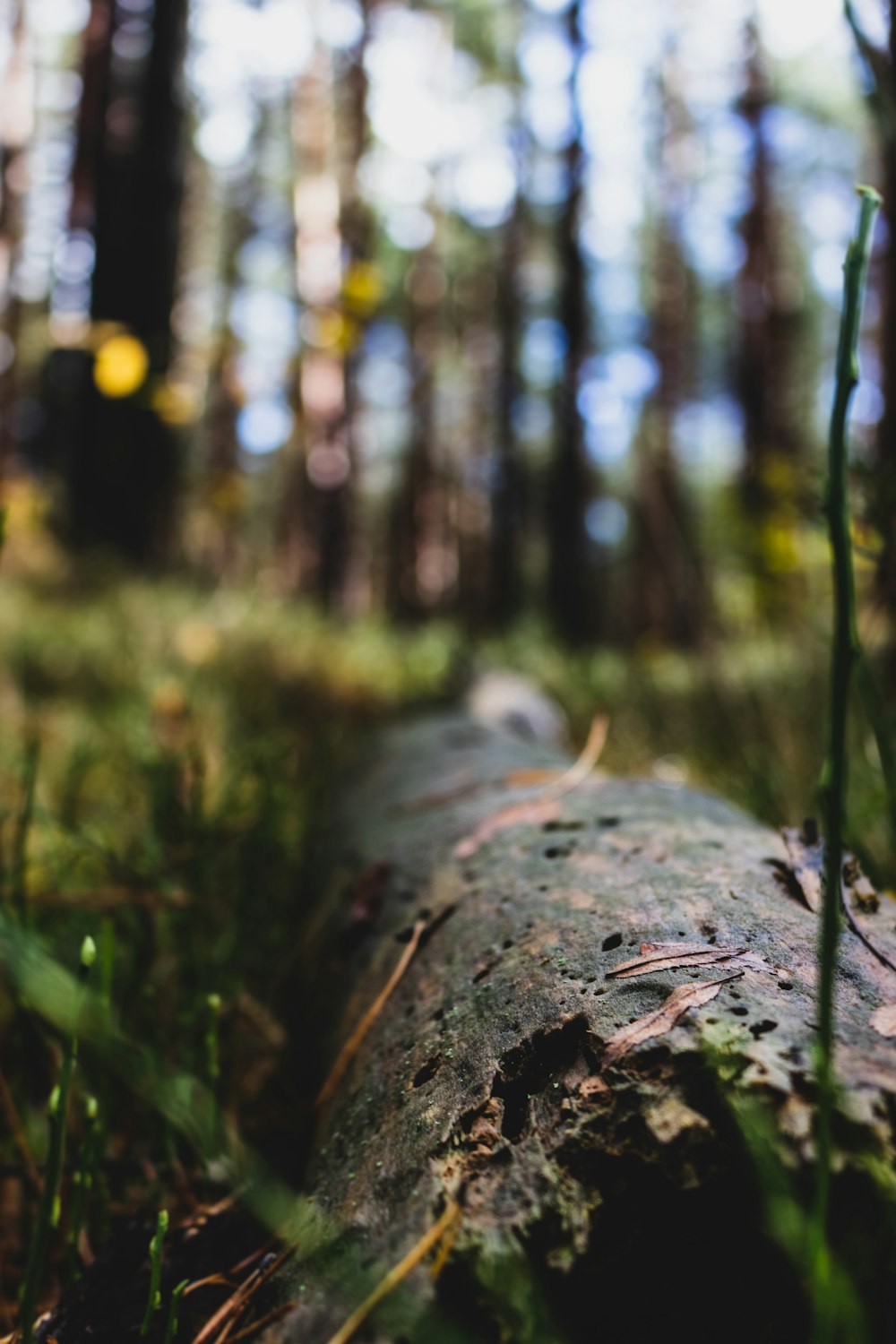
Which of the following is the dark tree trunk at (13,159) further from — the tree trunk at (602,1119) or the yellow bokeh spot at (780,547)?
the tree trunk at (602,1119)

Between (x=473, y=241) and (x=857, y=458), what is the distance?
62.9 ft

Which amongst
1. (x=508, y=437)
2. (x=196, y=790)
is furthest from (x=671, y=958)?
(x=508, y=437)

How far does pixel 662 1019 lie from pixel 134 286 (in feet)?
23.6

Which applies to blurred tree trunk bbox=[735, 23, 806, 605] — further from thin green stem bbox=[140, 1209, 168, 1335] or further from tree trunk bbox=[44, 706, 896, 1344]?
thin green stem bbox=[140, 1209, 168, 1335]

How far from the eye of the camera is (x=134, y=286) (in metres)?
6.31

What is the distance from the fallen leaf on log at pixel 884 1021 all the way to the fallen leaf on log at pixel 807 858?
154 mm

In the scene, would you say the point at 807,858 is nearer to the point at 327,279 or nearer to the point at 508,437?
the point at 327,279

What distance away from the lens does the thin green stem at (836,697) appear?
0.40 meters

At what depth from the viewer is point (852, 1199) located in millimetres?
486

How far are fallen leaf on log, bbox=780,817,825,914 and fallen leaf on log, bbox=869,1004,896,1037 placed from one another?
15cm

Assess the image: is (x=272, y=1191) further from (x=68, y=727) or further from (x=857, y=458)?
(x=68, y=727)

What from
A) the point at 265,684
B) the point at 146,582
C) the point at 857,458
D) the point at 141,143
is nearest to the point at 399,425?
the point at 141,143

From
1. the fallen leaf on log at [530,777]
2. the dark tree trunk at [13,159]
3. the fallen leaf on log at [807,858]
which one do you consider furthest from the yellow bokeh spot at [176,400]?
the dark tree trunk at [13,159]

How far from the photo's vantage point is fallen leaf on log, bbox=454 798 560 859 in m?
1.09
